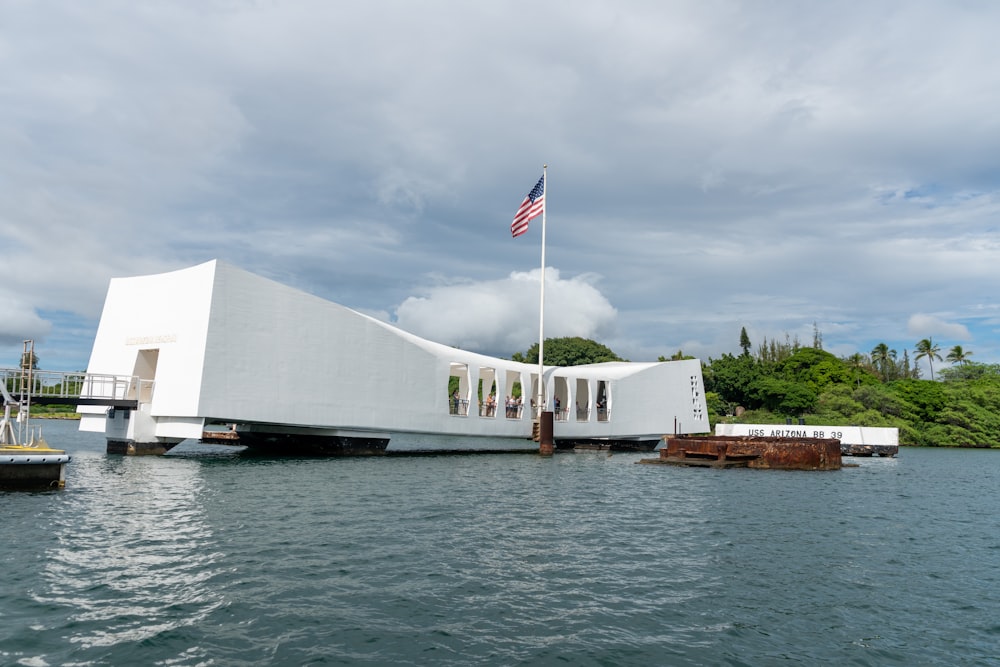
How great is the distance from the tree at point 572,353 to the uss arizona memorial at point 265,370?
42008mm

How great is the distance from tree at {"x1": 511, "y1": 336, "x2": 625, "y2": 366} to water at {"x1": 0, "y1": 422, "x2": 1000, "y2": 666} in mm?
60851

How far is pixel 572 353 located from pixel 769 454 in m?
50.4

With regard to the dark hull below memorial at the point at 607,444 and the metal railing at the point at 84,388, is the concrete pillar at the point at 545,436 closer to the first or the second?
the dark hull below memorial at the point at 607,444

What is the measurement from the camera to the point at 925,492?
21.8 metres

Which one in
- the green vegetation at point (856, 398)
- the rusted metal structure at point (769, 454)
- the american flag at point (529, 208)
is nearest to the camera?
the rusted metal structure at point (769, 454)

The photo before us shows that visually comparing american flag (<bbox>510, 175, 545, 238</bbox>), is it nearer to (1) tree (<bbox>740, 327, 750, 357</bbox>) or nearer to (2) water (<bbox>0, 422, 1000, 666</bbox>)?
(2) water (<bbox>0, 422, 1000, 666</bbox>)

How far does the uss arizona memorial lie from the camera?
85.8 feet

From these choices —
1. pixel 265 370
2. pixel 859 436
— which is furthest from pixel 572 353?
pixel 265 370

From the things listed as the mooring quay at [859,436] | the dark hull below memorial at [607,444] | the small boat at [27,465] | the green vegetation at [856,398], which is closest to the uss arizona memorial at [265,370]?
the dark hull below memorial at [607,444]

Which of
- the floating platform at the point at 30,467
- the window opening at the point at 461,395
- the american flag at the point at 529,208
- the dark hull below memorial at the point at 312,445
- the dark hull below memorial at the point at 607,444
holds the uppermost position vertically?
the american flag at the point at 529,208

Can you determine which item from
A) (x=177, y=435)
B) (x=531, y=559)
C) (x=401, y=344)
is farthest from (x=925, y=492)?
(x=177, y=435)

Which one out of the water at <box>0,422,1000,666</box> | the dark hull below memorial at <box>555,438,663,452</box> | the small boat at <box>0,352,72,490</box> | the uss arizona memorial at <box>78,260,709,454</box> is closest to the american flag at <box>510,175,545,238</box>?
the uss arizona memorial at <box>78,260,709,454</box>

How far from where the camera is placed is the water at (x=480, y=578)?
6793 millimetres

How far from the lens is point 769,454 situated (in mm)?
28906
